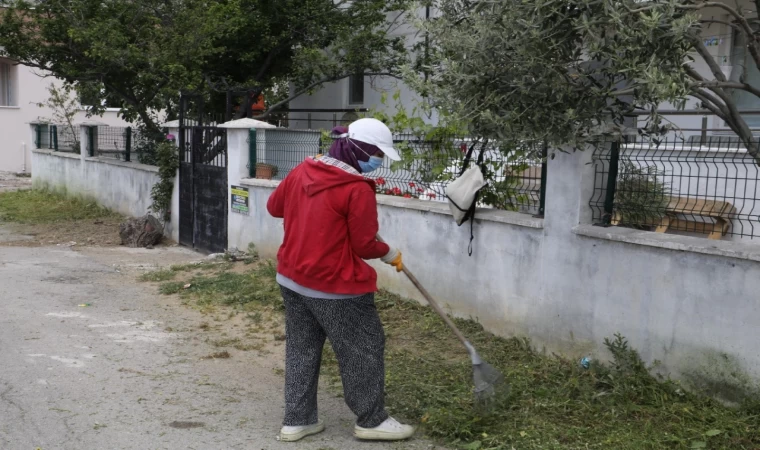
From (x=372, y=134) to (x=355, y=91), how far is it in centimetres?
1359

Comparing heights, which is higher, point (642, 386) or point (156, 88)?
point (156, 88)

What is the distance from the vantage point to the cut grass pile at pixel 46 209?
14.9m

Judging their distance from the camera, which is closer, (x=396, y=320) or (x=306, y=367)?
(x=306, y=367)

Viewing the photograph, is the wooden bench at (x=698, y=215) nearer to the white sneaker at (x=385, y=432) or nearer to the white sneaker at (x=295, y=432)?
the white sneaker at (x=385, y=432)

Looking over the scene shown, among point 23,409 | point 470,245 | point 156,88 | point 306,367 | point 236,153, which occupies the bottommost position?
point 23,409

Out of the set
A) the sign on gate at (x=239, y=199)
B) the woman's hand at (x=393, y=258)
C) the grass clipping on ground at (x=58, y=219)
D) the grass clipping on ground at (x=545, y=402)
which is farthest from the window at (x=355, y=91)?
the woman's hand at (x=393, y=258)

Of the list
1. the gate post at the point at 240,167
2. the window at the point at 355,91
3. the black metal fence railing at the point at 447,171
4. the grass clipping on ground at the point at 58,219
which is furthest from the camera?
the window at the point at 355,91

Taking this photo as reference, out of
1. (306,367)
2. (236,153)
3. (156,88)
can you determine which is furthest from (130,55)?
(306,367)

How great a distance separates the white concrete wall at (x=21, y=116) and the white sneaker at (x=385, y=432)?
22411mm

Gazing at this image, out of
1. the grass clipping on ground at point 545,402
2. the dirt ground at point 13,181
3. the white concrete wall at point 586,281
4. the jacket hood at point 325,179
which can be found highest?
the jacket hood at point 325,179

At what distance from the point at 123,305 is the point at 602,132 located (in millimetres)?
5575

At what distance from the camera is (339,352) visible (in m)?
4.66

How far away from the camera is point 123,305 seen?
8281 mm

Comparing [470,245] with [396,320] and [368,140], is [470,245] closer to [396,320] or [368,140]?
[396,320]
